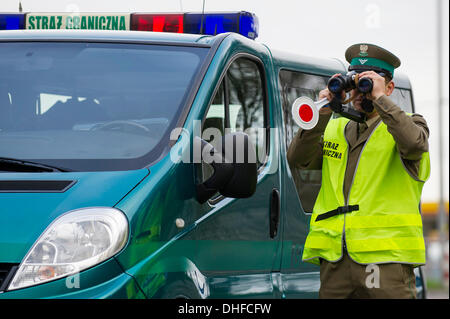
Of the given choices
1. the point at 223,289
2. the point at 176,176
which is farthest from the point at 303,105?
the point at 223,289

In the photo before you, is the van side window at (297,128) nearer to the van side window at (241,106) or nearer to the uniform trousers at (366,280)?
the van side window at (241,106)

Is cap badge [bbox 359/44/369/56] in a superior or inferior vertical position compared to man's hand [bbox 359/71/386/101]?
superior

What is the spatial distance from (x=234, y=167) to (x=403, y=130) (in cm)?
78

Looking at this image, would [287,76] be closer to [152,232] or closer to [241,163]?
[241,163]

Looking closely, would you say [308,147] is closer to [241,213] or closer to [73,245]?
[241,213]

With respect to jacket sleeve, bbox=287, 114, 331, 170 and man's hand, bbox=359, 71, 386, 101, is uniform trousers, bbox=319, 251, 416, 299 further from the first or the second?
A: man's hand, bbox=359, 71, 386, 101

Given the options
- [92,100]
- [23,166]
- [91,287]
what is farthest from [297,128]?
[91,287]

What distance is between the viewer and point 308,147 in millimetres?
4617

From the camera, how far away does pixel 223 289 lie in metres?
4.73

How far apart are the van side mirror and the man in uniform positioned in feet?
1.55

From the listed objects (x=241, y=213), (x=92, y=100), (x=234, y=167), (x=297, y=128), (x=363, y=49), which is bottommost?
(x=241, y=213)

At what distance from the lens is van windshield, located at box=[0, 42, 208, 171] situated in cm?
427

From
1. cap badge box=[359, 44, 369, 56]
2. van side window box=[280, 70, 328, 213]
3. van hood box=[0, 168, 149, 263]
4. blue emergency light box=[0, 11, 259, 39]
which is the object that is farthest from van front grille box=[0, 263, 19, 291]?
blue emergency light box=[0, 11, 259, 39]

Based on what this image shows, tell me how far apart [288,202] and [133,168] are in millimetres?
1550
